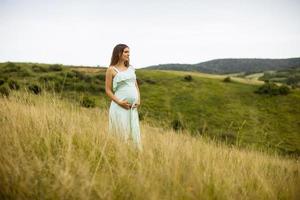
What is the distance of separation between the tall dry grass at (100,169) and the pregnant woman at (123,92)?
1.76ft

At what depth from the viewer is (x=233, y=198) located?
2.82 metres

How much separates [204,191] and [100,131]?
5.08ft

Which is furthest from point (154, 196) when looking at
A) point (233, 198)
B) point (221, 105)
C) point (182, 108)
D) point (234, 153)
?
point (221, 105)

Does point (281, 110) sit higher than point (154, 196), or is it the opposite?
point (154, 196)

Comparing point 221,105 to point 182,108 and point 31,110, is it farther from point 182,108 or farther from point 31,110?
point 31,110

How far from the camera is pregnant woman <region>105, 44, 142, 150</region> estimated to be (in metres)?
4.74

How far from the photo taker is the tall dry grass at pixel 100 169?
229 centimetres

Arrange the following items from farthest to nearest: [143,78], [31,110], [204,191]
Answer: [143,78] → [31,110] → [204,191]

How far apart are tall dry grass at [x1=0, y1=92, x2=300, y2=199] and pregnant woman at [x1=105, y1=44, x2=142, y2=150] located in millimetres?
536

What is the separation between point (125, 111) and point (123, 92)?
338 millimetres

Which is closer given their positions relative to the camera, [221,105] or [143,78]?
[221,105]

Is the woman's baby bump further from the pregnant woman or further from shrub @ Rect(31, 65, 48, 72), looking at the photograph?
shrub @ Rect(31, 65, 48, 72)

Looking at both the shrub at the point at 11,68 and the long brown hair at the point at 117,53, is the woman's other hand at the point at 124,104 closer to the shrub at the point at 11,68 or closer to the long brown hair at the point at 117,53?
the long brown hair at the point at 117,53

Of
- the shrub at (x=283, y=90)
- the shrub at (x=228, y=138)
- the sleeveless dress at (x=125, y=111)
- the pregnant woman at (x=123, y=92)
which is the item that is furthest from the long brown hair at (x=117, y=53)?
the shrub at (x=283, y=90)
